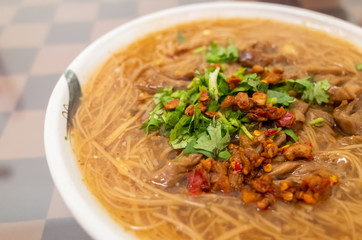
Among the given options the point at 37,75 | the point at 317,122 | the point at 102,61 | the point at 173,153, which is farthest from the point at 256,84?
the point at 37,75

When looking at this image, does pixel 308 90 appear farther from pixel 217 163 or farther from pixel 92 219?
pixel 92 219

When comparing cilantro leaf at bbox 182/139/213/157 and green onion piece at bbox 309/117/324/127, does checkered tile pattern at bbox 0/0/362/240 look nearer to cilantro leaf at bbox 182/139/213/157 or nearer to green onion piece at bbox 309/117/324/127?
cilantro leaf at bbox 182/139/213/157

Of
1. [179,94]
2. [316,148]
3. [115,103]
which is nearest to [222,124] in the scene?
[179,94]

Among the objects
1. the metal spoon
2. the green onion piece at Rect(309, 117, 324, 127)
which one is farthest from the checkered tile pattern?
the green onion piece at Rect(309, 117, 324, 127)

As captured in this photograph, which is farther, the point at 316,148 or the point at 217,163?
the point at 316,148

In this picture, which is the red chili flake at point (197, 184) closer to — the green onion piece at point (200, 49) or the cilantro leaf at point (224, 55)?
the cilantro leaf at point (224, 55)

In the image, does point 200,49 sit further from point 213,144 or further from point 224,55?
point 213,144
